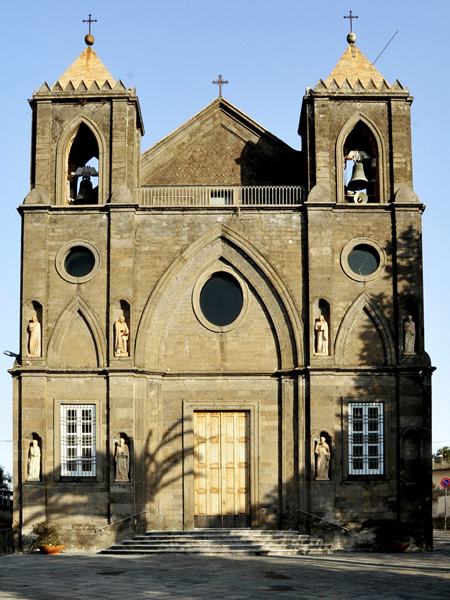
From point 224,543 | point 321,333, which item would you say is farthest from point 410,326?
point 224,543

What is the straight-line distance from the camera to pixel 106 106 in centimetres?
2819

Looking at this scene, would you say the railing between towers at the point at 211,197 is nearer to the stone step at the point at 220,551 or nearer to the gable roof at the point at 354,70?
the gable roof at the point at 354,70

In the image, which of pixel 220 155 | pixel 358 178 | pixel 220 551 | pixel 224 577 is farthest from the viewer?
pixel 220 155

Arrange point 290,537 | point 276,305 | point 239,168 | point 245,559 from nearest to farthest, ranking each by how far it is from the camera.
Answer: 1. point 245,559
2. point 290,537
3. point 276,305
4. point 239,168

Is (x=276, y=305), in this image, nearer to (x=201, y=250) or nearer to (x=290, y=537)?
(x=201, y=250)

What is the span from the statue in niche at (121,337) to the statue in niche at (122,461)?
2.45 meters

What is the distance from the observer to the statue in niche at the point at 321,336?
87.4ft

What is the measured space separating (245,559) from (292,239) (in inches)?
360

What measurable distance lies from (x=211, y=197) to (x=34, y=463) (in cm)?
936

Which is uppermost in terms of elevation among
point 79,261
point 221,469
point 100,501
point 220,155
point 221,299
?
point 220,155

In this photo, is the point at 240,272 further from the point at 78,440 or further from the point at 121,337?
the point at 78,440

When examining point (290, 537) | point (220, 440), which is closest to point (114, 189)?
point (220, 440)

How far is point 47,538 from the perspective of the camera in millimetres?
25297

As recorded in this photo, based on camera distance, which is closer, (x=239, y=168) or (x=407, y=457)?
(x=407, y=457)
